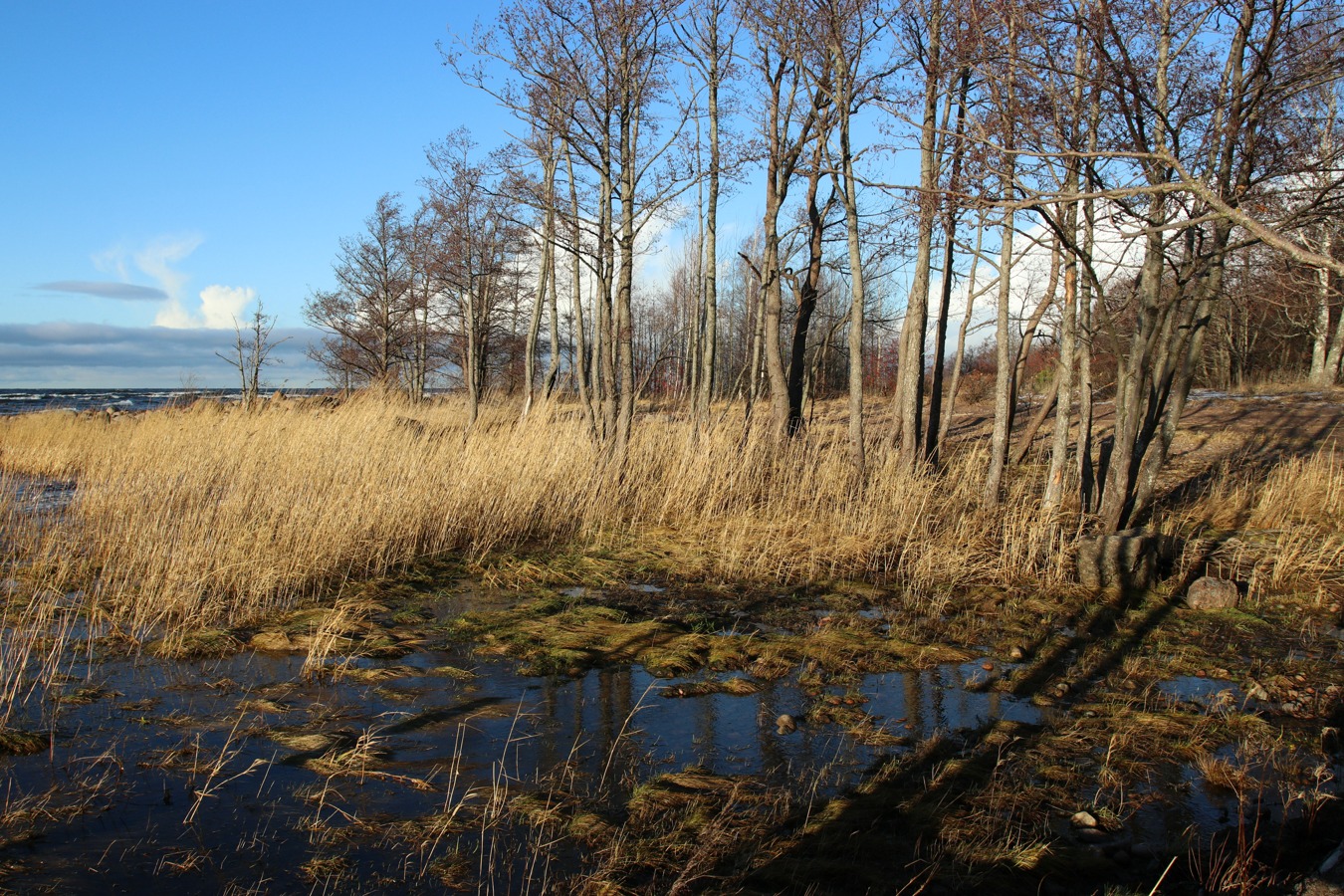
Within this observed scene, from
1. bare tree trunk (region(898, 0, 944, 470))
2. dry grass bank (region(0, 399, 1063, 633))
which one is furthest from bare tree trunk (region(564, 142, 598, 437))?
bare tree trunk (region(898, 0, 944, 470))

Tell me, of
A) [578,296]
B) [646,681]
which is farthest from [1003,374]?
[578,296]

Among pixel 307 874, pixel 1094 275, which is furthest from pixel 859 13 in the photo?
pixel 307 874

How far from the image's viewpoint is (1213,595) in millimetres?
6918

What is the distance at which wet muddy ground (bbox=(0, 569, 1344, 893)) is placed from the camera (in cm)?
308

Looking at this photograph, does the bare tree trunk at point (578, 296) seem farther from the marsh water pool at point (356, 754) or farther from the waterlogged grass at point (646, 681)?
the marsh water pool at point (356, 754)

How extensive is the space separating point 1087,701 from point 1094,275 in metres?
4.59

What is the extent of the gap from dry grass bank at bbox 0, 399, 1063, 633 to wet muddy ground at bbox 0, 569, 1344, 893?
1.07m

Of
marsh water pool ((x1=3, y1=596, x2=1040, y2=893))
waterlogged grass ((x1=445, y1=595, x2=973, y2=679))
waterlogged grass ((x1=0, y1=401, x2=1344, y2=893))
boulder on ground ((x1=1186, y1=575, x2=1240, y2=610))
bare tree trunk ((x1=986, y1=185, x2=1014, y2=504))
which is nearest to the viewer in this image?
marsh water pool ((x1=3, y1=596, x2=1040, y2=893))

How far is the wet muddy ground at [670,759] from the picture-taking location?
10.1 ft

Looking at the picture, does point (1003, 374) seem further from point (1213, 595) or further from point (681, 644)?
point (681, 644)

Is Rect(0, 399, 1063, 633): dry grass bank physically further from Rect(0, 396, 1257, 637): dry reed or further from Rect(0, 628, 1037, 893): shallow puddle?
Rect(0, 628, 1037, 893): shallow puddle

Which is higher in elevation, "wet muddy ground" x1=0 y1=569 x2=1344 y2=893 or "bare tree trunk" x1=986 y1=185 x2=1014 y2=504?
"bare tree trunk" x1=986 y1=185 x2=1014 y2=504

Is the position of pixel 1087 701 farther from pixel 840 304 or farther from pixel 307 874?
pixel 840 304

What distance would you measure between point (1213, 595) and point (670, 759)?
531 cm
